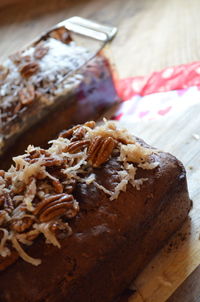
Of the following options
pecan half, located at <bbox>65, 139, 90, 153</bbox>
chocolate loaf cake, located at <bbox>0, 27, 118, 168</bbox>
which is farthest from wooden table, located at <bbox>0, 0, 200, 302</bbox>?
pecan half, located at <bbox>65, 139, 90, 153</bbox>

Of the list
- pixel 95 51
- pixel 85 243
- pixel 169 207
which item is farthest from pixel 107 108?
pixel 85 243

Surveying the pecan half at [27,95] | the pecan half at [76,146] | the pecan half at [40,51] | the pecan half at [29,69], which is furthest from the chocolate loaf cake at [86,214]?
the pecan half at [40,51]

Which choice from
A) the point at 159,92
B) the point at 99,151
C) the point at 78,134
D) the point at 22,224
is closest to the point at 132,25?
the point at 159,92

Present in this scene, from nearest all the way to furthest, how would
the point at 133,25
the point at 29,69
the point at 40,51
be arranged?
the point at 29,69, the point at 40,51, the point at 133,25

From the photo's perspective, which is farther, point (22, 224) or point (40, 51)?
point (40, 51)

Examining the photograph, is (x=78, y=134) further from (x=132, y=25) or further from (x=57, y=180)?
(x=132, y=25)

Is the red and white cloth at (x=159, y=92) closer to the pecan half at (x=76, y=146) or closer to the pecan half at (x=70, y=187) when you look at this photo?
the pecan half at (x=76, y=146)

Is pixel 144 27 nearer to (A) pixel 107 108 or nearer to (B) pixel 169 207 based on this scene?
(A) pixel 107 108
